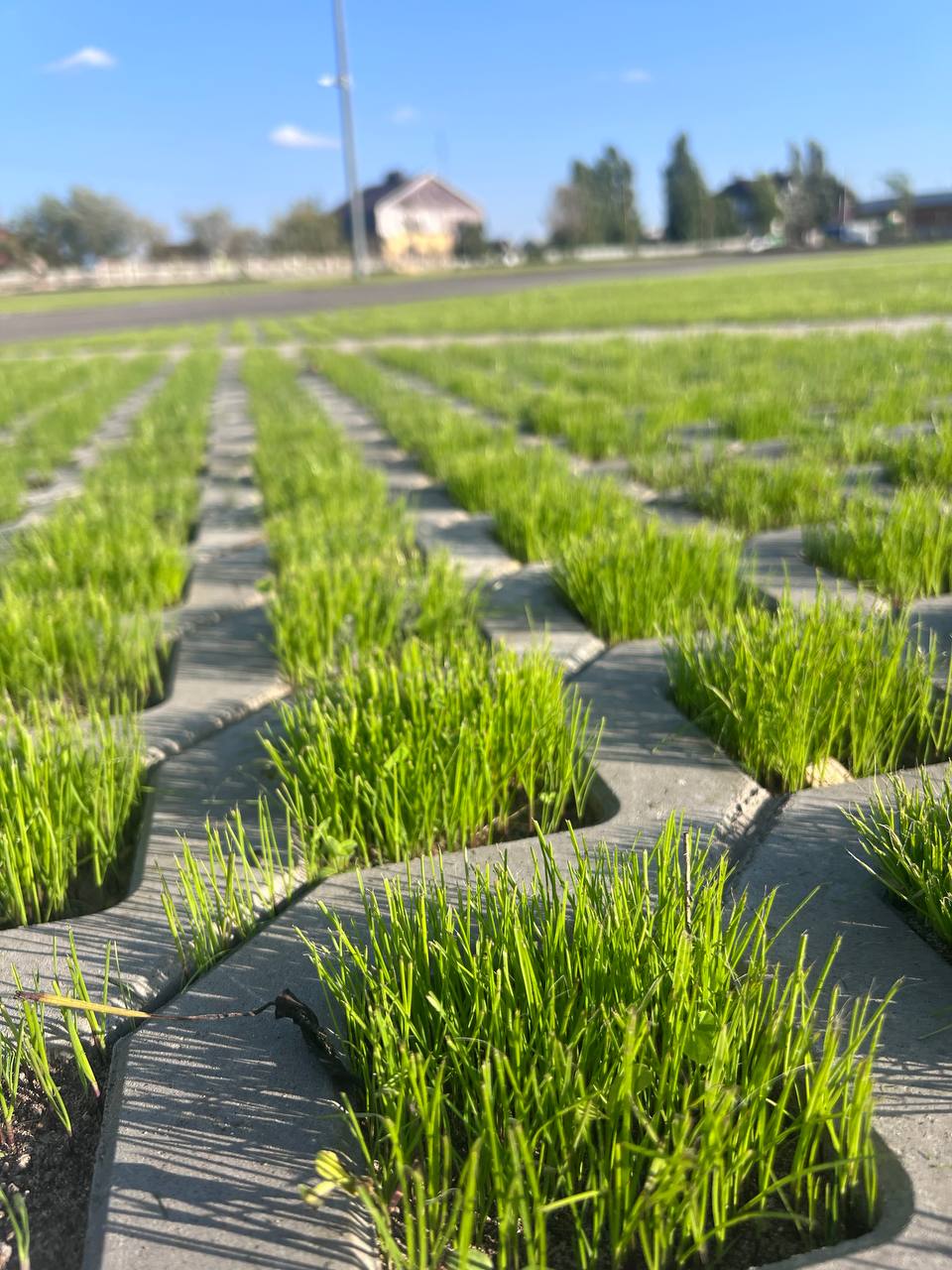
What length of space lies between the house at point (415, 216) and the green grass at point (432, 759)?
67055mm

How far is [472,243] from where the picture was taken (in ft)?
210

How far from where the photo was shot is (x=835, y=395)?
14.8 feet

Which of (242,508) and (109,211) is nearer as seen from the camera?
(242,508)

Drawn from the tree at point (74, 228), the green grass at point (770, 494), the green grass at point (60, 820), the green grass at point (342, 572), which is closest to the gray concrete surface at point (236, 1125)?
the green grass at point (60, 820)

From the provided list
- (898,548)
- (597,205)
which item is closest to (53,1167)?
(898,548)

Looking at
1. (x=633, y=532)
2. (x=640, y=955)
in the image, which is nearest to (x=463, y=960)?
(x=640, y=955)

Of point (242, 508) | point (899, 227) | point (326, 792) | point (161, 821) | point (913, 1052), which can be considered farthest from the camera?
point (899, 227)

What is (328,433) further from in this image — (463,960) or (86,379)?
(86,379)

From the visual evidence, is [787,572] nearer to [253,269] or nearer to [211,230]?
[253,269]

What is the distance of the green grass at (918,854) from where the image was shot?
1018 mm

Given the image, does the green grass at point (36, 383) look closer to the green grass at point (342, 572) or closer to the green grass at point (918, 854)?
the green grass at point (342, 572)

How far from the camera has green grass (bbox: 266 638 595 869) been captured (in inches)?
51.4

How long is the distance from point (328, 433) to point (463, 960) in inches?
155

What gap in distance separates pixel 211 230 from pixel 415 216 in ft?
50.5
